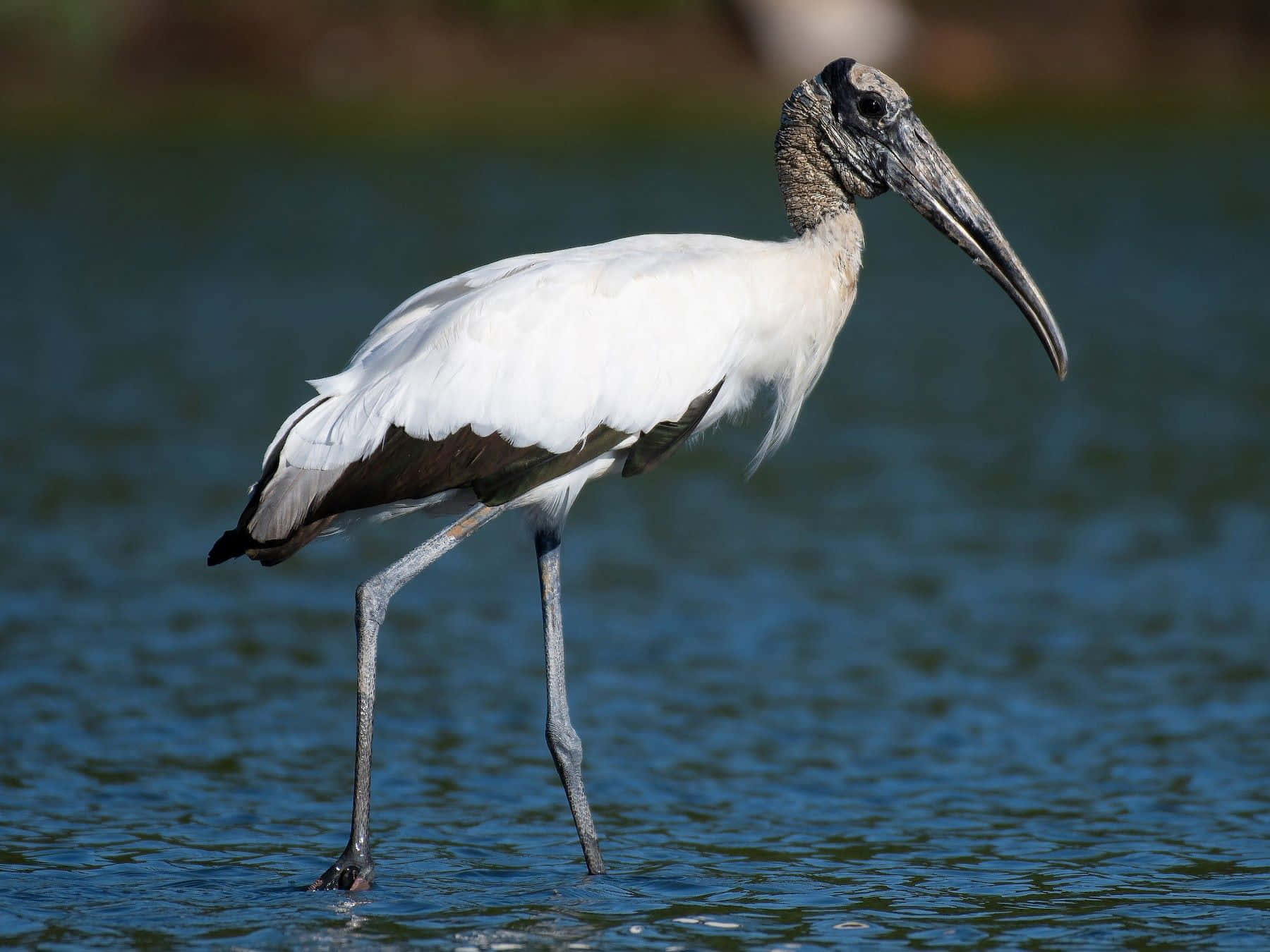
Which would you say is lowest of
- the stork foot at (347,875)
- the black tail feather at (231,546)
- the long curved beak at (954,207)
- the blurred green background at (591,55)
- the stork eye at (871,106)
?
the stork foot at (347,875)

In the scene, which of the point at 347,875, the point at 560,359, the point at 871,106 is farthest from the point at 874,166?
the point at 347,875

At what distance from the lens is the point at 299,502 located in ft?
20.2

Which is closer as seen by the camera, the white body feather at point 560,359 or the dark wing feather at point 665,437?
the white body feather at point 560,359

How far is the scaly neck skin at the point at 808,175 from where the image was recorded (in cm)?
657

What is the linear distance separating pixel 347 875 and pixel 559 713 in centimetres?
86

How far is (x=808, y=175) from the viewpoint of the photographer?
658cm

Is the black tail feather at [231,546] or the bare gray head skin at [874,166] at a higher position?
the bare gray head skin at [874,166]

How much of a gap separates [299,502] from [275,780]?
186cm

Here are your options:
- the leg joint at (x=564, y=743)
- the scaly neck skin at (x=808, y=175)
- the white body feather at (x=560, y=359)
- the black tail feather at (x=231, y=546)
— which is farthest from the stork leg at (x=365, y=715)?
the scaly neck skin at (x=808, y=175)

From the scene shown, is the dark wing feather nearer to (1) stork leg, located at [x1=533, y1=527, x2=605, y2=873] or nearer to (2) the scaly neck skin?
(1) stork leg, located at [x1=533, y1=527, x2=605, y2=873]

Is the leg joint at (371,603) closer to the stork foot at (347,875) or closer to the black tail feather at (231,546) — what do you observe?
the black tail feather at (231,546)

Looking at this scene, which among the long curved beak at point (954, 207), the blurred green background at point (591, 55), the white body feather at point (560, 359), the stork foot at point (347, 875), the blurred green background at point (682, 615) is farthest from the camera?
the blurred green background at point (591, 55)

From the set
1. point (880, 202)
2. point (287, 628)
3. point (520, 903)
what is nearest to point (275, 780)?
point (520, 903)

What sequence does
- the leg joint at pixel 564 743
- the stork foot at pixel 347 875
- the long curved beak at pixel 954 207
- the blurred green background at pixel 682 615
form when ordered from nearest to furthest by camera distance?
the stork foot at pixel 347 875 → the blurred green background at pixel 682 615 → the long curved beak at pixel 954 207 → the leg joint at pixel 564 743
